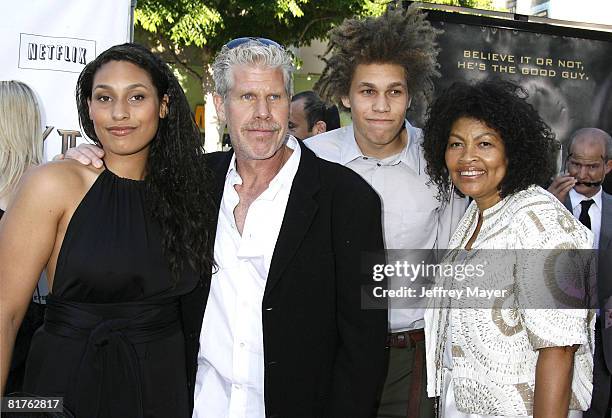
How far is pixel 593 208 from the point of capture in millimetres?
4996

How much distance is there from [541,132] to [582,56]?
2.44 meters

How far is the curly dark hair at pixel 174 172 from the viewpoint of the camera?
2.61m

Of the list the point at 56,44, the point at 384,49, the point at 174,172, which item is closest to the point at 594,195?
the point at 384,49

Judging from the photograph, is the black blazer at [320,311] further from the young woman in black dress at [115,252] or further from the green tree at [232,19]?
the green tree at [232,19]

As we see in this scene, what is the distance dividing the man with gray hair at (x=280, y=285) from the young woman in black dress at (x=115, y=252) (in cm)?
12

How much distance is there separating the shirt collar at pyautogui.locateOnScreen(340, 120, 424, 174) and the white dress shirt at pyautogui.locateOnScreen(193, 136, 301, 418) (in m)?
0.86

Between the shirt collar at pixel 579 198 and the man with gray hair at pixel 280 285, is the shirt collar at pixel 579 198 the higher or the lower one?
the higher one

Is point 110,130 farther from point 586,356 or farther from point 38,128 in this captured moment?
point 586,356

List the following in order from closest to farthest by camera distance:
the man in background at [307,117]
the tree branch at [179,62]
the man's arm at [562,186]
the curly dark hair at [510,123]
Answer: the curly dark hair at [510,123] < the man's arm at [562,186] < the man in background at [307,117] < the tree branch at [179,62]

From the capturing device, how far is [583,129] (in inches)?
198

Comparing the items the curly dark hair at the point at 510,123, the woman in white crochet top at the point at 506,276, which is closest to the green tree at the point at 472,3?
the curly dark hair at the point at 510,123

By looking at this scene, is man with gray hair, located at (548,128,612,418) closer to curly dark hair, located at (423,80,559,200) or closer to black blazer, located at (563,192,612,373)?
black blazer, located at (563,192,612,373)

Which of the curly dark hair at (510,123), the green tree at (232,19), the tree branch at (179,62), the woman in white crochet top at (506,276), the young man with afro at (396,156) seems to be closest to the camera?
the woman in white crochet top at (506,276)

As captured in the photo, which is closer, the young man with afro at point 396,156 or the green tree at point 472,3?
the young man with afro at point 396,156
